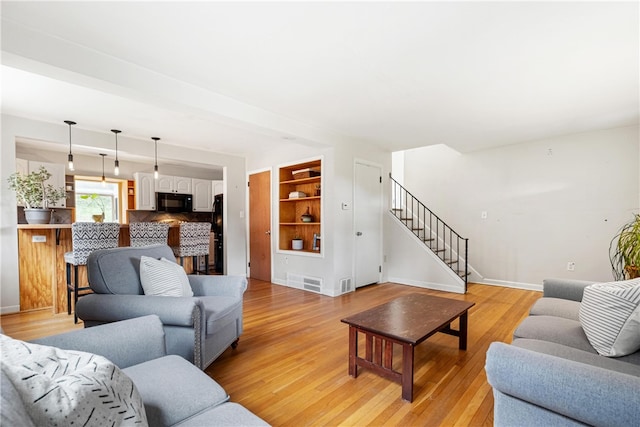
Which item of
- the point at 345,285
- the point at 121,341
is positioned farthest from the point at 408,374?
the point at 345,285

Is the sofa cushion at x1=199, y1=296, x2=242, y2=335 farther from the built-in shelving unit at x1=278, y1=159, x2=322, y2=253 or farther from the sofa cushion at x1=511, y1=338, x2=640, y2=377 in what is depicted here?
the built-in shelving unit at x1=278, y1=159, x2=322, y2=253

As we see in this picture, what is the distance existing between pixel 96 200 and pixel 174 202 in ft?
5.59

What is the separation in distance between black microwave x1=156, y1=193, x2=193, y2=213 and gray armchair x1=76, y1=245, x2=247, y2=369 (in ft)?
13.3

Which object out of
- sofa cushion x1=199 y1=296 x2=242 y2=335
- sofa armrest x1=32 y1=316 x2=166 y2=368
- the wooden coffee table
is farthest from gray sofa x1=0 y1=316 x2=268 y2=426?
the wooden coffee table

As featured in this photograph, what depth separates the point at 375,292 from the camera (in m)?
4.63

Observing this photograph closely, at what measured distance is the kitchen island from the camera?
3.65 metres

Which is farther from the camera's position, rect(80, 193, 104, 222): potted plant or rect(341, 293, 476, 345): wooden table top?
rect(80, 193, 104, 222): potted plant

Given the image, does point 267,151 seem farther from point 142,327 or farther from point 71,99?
point 142,327

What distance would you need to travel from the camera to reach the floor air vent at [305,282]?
4.61 metres

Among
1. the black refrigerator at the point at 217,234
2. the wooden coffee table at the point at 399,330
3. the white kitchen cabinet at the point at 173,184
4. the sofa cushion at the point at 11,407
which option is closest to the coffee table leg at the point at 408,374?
the wooden coffee table at the point at 399,330

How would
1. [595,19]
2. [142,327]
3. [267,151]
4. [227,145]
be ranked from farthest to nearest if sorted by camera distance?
[267,151]
[227,145]
[595,19]
[142,327]

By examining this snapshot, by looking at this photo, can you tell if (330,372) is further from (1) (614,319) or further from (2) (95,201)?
(2) (95,201)

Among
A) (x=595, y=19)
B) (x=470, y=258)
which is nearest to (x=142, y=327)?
(x=595, y=19)

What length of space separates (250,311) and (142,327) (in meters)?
2.23
